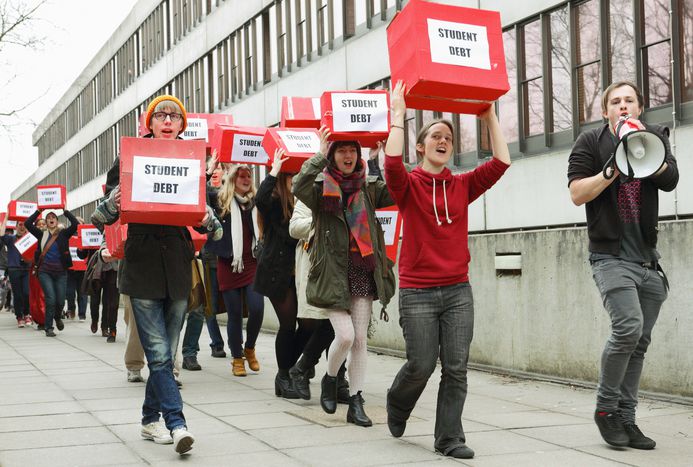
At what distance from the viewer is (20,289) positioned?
761 inches

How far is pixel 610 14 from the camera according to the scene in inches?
418

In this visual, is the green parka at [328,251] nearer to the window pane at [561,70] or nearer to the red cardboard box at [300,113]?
the red cardboard box at [300,113]

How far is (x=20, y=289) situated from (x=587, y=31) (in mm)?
12508

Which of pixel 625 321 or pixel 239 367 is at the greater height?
pixel 625 321

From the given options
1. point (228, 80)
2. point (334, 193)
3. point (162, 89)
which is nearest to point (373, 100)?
point (334, 193)

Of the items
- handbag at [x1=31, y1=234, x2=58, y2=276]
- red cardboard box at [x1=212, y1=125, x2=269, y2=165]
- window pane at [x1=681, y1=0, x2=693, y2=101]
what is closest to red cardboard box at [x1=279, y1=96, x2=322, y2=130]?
red cardboard box at [x1=212, y1=125, x2=269, y2=165]

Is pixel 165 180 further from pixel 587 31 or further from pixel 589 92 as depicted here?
pixel 587 31

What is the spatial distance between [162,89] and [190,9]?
5.29 m

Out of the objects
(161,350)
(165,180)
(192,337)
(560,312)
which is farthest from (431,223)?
(192,337)

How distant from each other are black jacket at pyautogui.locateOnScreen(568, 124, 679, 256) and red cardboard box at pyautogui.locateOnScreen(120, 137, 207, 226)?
2276 mm

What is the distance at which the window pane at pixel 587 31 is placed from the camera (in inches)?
428

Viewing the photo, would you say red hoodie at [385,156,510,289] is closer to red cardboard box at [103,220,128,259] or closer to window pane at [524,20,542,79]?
red cardboard box at [103,220,128,259]

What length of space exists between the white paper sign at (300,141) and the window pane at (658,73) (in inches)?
143

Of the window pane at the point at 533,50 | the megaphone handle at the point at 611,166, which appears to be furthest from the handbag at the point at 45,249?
the megaphone handle at the point at 611,166
